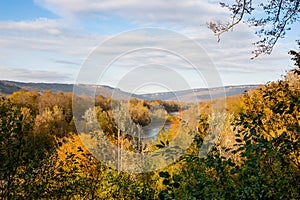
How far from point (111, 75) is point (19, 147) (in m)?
2.47

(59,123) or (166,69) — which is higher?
(166,69)

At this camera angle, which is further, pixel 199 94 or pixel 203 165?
pixel 199 94

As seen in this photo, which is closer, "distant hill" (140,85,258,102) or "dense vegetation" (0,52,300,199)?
"dense vegetation" (0,52,300,199)

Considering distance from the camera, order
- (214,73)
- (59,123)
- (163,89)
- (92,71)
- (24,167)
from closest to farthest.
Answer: (24,167) → (214,73) → (92,71) → (163,89) → (59,123)

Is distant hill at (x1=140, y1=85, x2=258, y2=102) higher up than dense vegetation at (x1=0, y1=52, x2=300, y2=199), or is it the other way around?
distant hill at (x1=140, y1=85, x2=258, y2=102)

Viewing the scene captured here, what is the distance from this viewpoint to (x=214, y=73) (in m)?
4.67

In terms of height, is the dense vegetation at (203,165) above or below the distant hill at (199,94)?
below

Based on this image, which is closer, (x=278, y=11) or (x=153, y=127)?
(x=278, y=11)

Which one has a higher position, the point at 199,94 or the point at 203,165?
the point at 199,94

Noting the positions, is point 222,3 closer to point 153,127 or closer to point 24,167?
point 153,127

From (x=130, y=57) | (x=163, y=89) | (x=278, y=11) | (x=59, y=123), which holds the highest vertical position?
(x=278, y=11)

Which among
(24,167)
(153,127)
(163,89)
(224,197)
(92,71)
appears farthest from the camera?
(153,127)

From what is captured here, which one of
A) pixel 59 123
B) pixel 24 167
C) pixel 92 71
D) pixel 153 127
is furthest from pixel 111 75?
pixel 59 123

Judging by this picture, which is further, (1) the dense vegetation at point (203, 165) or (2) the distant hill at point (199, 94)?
(2) the distant hill at point (199, 94)
